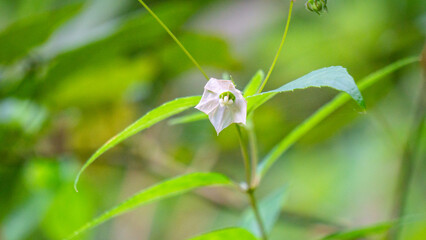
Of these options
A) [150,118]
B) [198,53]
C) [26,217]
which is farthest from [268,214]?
[26,217]

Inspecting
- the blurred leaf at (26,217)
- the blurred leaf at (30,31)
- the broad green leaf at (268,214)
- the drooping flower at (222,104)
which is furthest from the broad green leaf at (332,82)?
the blurred leaf at (26,217)

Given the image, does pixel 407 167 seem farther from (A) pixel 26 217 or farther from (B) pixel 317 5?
(A) pixel 26 217

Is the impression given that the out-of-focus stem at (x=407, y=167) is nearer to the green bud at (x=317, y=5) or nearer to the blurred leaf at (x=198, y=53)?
the green bud at (x=317, y=5)

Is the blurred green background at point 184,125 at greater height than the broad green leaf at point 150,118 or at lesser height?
greater

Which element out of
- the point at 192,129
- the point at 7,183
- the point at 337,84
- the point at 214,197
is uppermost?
the point at 192,129

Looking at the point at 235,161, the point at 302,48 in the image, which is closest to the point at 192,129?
the point at 235,161

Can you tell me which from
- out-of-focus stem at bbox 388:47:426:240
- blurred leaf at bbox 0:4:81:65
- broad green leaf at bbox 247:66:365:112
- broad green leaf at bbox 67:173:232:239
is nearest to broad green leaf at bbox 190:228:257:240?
broad green leaf at bbox 67:173:232:239

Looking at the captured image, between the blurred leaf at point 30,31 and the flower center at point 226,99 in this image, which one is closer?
the flower center at point 226,99

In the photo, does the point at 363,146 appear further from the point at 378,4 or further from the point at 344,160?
the point at 378,4
